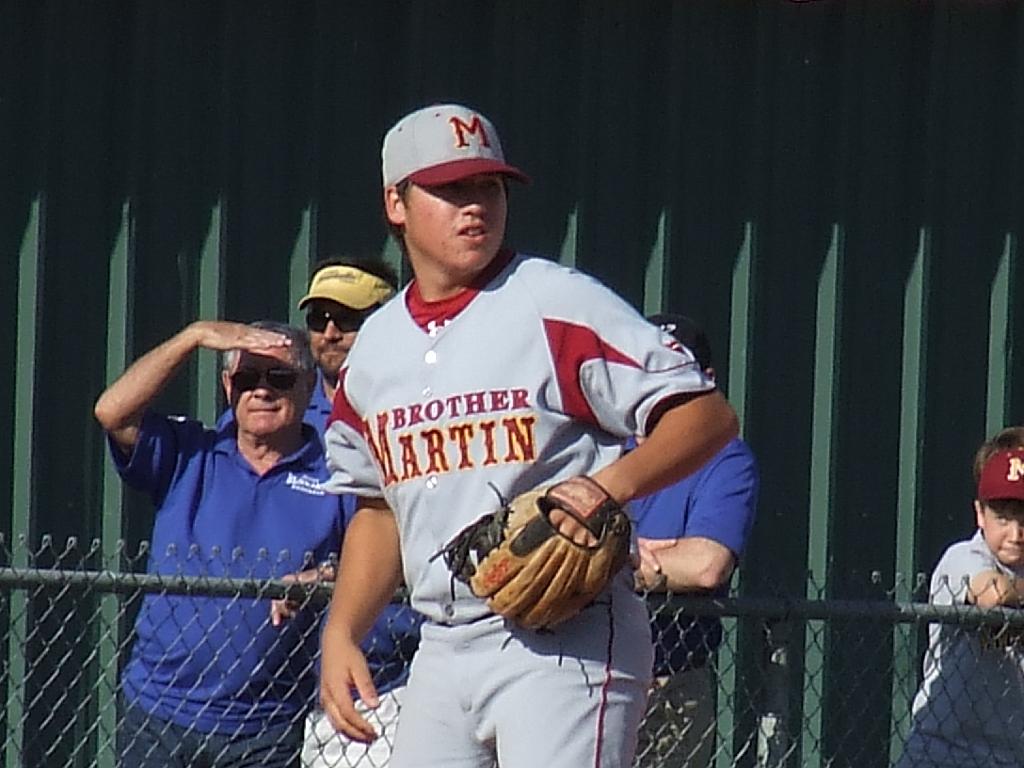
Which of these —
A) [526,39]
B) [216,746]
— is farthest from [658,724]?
[526,39]

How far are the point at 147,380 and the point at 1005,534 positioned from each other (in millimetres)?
2238

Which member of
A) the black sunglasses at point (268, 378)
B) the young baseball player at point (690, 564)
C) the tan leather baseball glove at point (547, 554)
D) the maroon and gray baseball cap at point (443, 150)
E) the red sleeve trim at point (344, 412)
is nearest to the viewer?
the tan leather baseball glove at point (547, 554)

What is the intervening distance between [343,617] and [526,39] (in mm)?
3119

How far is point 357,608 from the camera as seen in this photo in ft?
14.4

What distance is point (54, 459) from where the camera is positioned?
6.77 meters

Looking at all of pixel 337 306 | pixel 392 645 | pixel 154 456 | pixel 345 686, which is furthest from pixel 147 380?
pixel 345 686

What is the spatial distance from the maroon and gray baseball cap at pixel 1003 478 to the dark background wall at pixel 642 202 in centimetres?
155

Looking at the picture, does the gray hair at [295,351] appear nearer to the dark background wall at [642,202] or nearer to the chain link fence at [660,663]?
the chain link fence at [660,663]

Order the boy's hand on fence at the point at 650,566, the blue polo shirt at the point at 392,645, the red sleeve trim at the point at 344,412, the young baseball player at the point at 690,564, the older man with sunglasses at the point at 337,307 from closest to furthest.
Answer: the red sleeve trim at the point at 344,412 < the boy's hand on fence at the point at 650,566 < the young baseball player at the point at 690,564 < the blue polo shirt at the point at 392,645 < the older man with sunglasses at the point at 337,307

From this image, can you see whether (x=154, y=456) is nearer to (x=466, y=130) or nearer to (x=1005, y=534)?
(x=466, y=130)

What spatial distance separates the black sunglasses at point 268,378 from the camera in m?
5.63

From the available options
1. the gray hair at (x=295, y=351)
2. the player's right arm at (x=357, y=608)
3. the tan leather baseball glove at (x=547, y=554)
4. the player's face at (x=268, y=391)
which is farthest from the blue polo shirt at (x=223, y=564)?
the tan leather baseball glove at (x=547, y=554)

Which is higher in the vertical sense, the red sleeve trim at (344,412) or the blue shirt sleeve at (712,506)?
the red sleeve trim at (344,412)

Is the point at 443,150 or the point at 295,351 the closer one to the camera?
the point at 443,150
